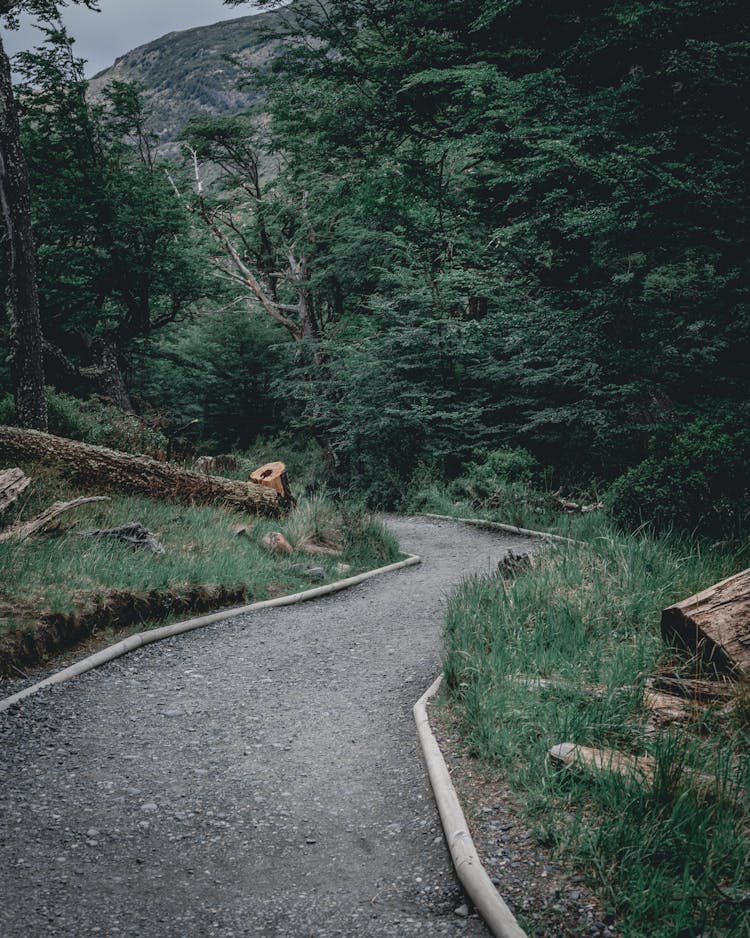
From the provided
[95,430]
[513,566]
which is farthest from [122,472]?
[513,566]

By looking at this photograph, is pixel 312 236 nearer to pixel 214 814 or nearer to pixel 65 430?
pixel 65 430

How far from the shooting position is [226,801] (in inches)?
125

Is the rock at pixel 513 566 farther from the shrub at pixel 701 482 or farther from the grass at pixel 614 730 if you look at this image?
the shrub at pixel 701 482

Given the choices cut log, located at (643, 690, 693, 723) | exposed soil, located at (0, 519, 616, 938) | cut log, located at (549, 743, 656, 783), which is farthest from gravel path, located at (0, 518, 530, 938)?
cut log, located at (643, 690, 693, 723)

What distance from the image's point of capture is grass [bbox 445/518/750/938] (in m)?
2.20

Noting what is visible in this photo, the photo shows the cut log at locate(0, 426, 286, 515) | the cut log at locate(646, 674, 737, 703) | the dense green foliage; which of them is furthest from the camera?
the cut log at locate(0, 426, 286, 515)

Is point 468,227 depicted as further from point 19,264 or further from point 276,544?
point 276,544

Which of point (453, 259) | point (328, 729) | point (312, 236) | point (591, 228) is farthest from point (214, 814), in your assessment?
point (312, 236)

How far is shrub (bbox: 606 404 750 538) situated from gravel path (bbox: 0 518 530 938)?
2811mm

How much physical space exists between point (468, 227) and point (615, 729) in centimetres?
1425

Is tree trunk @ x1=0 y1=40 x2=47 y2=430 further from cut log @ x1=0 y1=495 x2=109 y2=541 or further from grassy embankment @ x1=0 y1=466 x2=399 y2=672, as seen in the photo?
cut log @ x1=0 y1=495 x2=109 y2=541

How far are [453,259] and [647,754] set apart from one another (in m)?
12.9

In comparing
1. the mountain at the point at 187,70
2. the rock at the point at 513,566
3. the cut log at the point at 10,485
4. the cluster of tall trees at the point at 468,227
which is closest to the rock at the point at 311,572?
the rock at the point at 513,566

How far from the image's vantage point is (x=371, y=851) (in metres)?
2.77
